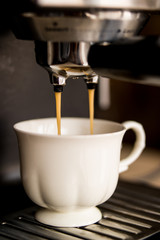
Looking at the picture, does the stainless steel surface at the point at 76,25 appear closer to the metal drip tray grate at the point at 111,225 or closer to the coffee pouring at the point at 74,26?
the coffee pouring at the point at 74,26

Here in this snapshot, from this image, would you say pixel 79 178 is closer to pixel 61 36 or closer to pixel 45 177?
pixel 45 177

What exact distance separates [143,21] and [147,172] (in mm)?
319

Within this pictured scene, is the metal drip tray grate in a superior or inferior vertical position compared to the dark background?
inferior

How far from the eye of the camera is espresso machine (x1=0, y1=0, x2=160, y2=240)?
0.40 m

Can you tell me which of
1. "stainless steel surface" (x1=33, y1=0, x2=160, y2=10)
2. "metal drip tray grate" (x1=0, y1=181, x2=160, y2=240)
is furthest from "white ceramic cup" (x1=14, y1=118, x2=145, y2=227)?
"stainless steel surface" (x1=33, y1=0, x2=160, y2=10)

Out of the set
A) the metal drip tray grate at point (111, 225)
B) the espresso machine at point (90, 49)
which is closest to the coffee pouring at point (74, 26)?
the espresso machine at point (90, 49)

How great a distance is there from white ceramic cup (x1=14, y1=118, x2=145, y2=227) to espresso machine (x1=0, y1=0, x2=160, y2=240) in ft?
0.08

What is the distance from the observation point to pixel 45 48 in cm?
48

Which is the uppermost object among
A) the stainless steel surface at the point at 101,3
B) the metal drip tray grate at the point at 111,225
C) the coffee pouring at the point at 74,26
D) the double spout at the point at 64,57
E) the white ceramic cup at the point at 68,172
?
the stainless steel surface at the point at 101,3

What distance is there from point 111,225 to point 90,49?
0.20 meters

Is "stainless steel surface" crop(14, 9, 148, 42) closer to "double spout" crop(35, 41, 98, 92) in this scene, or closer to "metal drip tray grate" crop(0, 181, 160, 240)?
"double spout" crop(35, 41, 98, 92)

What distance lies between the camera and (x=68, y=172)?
1.62 feet

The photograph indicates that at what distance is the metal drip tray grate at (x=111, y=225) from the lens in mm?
483

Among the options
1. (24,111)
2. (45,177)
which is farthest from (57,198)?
(24,111)
